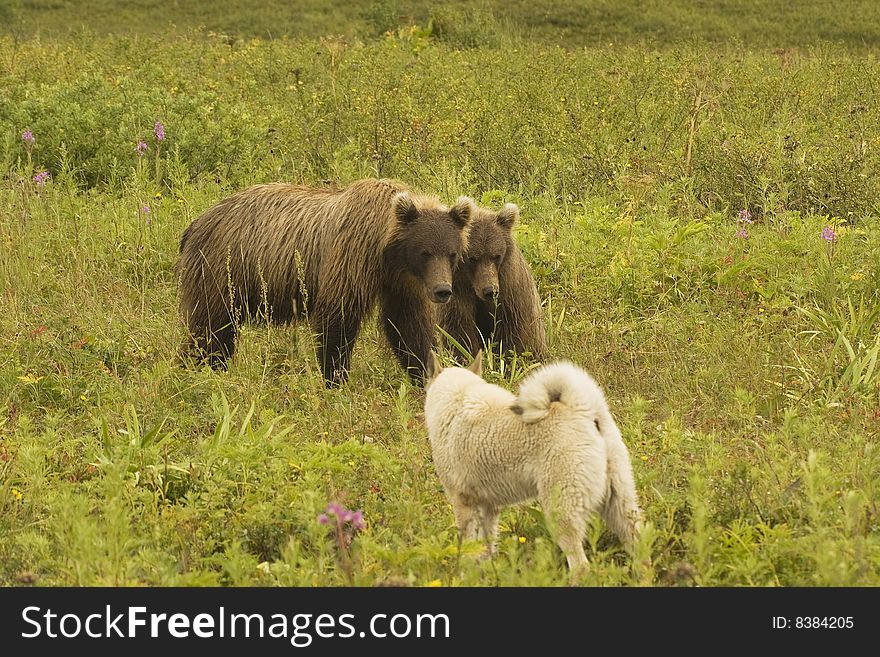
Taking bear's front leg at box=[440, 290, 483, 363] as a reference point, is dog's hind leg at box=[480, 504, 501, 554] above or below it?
above

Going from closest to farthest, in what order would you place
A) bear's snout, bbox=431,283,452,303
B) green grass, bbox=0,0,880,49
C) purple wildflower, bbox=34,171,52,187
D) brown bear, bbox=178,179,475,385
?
bear's snout, bbox=431,283,452,303
brown bear, bbox=178,179,475,385
purple wildflower, bbox=34,171,52,187
green grass, bbox=0,0,880,49

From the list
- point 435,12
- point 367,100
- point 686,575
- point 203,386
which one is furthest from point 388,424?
point 435,12

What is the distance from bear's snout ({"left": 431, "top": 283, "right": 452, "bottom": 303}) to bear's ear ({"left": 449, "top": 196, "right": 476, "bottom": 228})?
0.51 metres

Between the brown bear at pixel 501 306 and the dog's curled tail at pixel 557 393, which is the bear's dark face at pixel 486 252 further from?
the dog's curled tail at pixel 557 393

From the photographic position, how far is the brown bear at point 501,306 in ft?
23.4

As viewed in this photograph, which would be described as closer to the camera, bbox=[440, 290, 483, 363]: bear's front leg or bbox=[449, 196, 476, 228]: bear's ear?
bbox=[449, 196, 476, 228]: bear's ear

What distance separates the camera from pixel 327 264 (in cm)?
711

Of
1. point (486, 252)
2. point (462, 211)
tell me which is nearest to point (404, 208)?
point (462, 211)

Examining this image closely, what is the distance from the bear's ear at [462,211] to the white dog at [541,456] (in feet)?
8.81

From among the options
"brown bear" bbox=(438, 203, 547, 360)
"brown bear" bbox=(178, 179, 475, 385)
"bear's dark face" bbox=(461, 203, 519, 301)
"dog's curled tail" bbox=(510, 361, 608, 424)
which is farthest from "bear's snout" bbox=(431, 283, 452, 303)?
"dog's curled tail" bbox=(510, 361, 608, 424)

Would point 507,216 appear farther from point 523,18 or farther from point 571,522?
point 523,18

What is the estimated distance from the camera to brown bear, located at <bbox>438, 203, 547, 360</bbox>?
7.13 metres

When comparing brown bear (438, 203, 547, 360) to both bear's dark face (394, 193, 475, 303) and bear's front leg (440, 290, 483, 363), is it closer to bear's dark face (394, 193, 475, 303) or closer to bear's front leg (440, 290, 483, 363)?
bear's front leg (440, 290, 483, 363)

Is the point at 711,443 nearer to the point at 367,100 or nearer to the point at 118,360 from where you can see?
the point at 118,360
